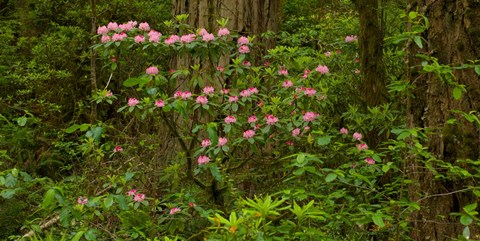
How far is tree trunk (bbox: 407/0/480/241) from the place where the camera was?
2.82m

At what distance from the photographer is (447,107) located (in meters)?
2.87

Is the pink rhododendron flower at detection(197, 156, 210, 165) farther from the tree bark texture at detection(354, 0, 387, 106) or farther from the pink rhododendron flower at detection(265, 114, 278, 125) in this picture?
the tree bark texture at detection(354, 0, 387, 106)

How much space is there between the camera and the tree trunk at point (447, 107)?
2818 millimetres

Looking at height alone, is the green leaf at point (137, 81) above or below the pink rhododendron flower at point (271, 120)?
above

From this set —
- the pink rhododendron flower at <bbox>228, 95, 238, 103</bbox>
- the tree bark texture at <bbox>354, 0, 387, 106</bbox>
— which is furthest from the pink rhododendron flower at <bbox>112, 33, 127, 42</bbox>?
the tree bark texture at <bbox>354, 0, 387, 106</bbox>

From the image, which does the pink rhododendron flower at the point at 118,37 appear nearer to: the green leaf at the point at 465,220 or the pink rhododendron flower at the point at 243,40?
the pink rhododendron flower at the point at 243,40

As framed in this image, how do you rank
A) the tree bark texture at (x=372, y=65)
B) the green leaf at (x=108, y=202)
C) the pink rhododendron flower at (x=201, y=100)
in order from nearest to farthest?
1. the green leaf at (x=108, y=202)
2. the pink rhododendron flower at (x=201, y=100)
3. the tree bark texture at (x=372, y=65)

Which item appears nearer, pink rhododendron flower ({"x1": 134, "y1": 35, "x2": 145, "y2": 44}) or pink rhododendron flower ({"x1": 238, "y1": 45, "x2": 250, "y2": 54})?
pink rhododendron flower ({"x1": 134, "y1": 35, "x2": 145, "y2": 44})

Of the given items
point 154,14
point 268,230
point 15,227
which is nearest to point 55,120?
point 154,14

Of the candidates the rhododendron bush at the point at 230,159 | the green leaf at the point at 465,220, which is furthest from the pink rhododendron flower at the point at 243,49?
the green leaf at the point at 465,220

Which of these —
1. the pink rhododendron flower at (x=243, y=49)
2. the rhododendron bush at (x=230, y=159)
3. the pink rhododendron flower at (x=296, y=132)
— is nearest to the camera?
the rhododendron bush at (x=230, y=159)

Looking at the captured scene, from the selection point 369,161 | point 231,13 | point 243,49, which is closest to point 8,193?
point 243,49

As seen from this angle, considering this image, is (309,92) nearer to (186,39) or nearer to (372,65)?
(186,39)

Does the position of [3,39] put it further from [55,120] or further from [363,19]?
[363,19]
